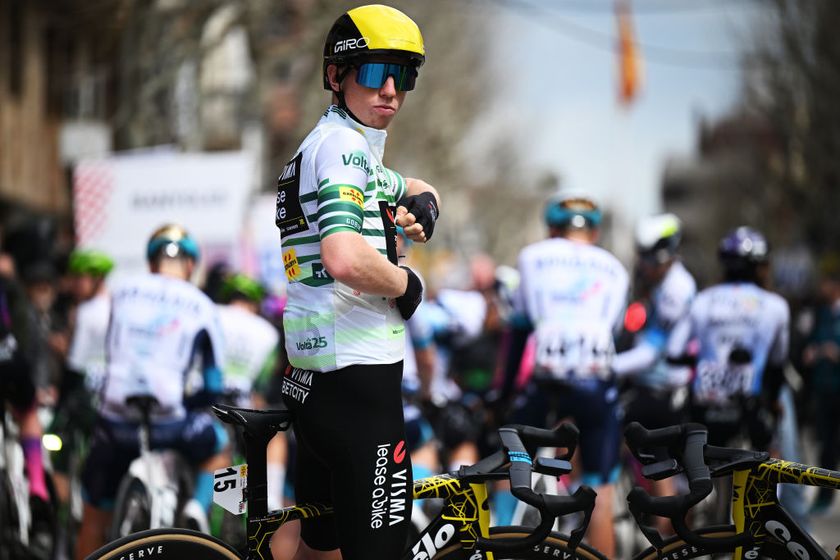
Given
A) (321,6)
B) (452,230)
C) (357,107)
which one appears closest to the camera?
(357,107)

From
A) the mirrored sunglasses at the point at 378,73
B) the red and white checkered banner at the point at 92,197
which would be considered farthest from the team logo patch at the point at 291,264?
the red and white checkered banner at the point at 92,197

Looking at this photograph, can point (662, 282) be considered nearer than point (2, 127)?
Yes

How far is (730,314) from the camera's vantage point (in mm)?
8180

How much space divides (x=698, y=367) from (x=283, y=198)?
4.85 metres

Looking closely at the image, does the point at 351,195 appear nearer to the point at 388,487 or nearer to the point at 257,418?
the point at 257,418

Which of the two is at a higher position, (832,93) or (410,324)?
(832,93)

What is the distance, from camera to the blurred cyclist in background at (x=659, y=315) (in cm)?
912

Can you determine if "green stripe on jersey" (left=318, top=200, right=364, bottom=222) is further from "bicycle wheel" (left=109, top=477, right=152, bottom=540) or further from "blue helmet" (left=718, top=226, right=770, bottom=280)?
"blue helmet" (left=718, top=226, right=770, bottom=280)

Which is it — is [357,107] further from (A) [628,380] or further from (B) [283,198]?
(A) [628,380]

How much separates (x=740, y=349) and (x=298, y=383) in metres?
4.62

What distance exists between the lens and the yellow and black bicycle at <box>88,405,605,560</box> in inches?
156

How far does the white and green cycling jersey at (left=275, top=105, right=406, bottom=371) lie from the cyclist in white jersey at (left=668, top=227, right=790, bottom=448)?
4.51 metres

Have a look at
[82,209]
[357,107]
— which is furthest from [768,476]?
[82,209]

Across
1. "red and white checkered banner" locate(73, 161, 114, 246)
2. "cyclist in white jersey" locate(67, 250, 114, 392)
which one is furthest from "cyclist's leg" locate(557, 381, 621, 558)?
"red and white checkered banner" locate(73, 161, 114, 246)
